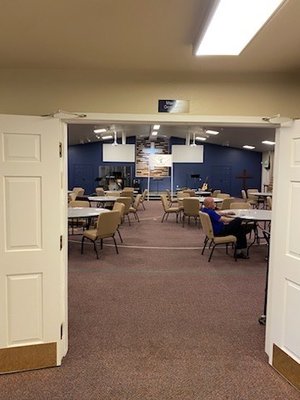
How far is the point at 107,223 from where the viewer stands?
219 inches

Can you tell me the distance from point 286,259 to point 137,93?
1652mm

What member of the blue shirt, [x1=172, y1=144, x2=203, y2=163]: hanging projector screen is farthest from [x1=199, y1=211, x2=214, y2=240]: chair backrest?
[x1=172, y1=144, x2=203, y2=163]: hanging projector screen

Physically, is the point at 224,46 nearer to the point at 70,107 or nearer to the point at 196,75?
the point at 196,75

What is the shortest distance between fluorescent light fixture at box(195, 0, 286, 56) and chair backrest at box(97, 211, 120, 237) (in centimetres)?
375

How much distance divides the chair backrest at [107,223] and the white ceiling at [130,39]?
3223mm

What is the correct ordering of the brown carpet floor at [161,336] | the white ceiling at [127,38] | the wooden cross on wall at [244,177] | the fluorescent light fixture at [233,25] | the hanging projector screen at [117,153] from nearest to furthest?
the fluorescent light fixture at [233,25]
the white ceiling at [127,38]
the brown carpet floor at [161,336]
the hanging projector screen at [117,153]
the wooden cross on wall at [244,177]

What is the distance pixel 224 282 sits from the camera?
4.54 m

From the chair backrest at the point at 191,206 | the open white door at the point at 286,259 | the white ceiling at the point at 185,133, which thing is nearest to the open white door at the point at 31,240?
the open white door at the point at 286,259

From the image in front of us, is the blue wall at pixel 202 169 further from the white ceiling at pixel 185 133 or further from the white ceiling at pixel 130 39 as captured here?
the white ceiling at pixel 130 39

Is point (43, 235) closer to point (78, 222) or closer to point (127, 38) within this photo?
point (127, 38)

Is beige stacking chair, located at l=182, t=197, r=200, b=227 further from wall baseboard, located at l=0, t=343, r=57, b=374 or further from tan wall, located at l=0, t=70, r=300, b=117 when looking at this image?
wall baseboard, located at l=0, t=343, r=57, b=374

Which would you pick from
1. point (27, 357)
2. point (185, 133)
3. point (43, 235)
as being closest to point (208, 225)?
point (43, 235)

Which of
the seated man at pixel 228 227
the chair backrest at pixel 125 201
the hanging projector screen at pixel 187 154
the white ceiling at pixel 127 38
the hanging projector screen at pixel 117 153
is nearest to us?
the white ceiling at pixel 127 38

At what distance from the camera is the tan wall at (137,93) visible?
2.47 meters
